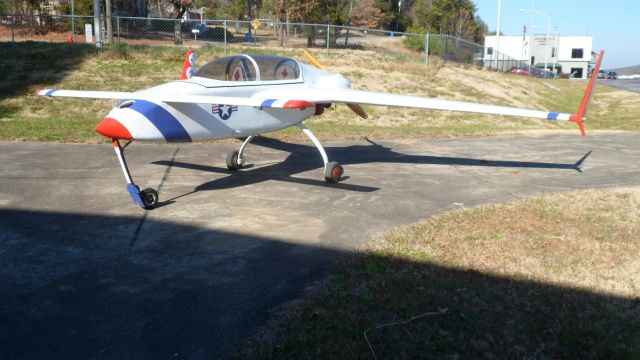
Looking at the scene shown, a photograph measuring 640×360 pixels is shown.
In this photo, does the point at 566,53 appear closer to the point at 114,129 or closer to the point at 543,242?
the point at 543,242

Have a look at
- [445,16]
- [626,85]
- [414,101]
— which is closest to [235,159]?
[414,101]

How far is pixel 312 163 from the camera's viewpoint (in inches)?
503

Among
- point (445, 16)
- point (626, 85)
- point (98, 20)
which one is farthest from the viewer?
point (445, 16)

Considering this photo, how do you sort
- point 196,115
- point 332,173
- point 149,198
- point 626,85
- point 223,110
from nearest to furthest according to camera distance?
point 149,198
point 196,115
point 223,110
point 332,173
point 626,85

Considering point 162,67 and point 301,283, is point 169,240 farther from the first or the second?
point 162,67

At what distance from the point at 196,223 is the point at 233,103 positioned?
1.92 m

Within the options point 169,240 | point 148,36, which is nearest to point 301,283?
point 169,240

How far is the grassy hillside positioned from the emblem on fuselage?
624cm

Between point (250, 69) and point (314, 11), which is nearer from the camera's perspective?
point (250, 69)

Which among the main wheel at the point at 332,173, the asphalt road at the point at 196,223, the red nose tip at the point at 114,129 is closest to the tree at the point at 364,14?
the asphalt road at the point at 196,223

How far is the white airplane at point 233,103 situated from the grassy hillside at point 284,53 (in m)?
5.00

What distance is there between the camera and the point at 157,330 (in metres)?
4.86

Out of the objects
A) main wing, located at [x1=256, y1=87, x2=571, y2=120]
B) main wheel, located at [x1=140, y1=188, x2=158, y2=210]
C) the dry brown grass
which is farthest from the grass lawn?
main wheel, located at [x1=140, y1=188, x2=158, y2=210]

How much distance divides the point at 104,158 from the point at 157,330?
8.40 meters
